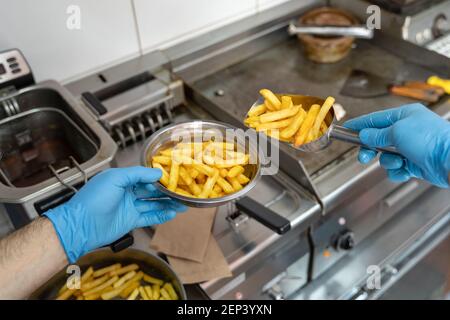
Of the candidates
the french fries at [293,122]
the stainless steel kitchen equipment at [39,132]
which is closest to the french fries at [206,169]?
the french fries at [293,122]

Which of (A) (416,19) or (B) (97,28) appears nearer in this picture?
(B) (97,28)

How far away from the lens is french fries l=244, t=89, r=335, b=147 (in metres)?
1.22

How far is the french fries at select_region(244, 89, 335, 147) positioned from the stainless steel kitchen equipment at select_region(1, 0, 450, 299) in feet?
1.04

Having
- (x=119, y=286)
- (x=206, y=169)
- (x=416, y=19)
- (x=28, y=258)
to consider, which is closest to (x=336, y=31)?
(x=416, y=19)

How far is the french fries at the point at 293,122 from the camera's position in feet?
4.01

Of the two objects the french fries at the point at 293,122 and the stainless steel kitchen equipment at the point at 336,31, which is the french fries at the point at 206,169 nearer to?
the french fries at the point at 293,122

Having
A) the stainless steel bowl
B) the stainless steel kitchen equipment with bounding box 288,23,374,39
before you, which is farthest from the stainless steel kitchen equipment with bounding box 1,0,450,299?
the stainless steel bowl

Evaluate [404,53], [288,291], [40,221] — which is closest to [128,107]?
[40,221]

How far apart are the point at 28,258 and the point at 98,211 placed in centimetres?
21

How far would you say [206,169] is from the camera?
1.25 metres

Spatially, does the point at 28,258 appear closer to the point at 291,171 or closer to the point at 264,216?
the point at 264,216

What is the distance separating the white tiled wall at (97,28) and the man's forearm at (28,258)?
79 cm

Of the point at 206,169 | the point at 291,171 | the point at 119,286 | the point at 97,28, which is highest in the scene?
the point at 97,28

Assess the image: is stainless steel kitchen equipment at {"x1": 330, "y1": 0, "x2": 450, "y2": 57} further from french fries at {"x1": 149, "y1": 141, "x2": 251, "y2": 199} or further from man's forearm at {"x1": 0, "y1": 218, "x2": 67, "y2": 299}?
man's forearm at {"x1": 0, "y1": 218, "x2": 67, "y2": 299}
